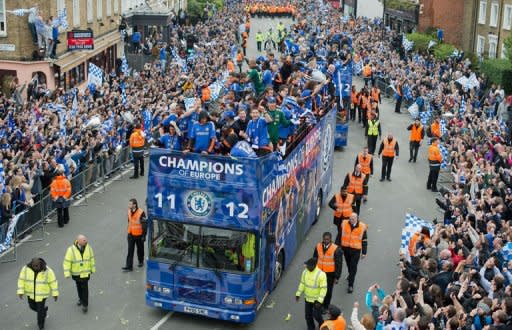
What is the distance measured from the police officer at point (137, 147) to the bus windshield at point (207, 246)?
11048mm

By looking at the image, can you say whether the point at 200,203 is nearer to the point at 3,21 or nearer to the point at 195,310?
the point at 195,310

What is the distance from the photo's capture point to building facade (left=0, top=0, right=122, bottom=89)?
106ft

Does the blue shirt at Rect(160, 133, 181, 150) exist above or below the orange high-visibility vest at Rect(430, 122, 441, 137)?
above

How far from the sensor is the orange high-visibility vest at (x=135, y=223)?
57.1 feet

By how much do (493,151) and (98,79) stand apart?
13.8 meters

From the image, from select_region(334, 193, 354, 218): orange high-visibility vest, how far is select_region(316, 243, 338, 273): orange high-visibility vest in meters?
3.29

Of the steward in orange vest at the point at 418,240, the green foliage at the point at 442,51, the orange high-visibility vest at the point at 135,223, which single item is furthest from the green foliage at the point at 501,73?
the orange high-visibility vest at the point at 135,223

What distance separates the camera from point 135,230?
17.6 meters

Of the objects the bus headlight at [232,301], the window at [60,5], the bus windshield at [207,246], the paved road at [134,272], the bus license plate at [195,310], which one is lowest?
the paved road at [134,272]

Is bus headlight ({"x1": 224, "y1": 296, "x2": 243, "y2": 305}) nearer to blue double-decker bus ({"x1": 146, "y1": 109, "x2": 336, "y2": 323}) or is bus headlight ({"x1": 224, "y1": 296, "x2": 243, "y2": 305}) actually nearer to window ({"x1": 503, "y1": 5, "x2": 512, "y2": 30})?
blue double-decker bus ({"x1": 146, "y1": 109, "x2": 336, "y2": 323})

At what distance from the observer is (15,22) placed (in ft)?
105

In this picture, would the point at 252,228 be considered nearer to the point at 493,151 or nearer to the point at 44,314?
the point at 44,314

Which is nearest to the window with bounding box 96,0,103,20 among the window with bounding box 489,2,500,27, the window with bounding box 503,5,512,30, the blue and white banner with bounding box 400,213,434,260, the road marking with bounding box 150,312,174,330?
the window with bounding box 503,5,512,30

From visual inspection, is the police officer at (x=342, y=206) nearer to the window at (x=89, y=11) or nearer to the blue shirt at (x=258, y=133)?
the blue shirt at (x=258, y=133)
